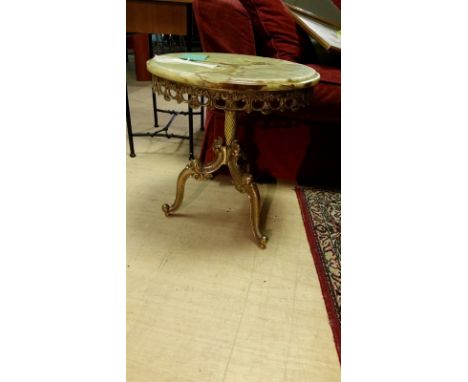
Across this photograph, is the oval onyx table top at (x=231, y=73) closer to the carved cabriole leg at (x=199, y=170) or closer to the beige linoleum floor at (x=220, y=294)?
the carved cabriole leg at (x=199, y=170)

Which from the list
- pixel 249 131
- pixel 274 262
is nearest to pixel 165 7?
pixel 249 131

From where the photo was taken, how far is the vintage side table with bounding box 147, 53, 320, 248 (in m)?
1.07

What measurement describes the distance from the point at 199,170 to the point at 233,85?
0.49 meters

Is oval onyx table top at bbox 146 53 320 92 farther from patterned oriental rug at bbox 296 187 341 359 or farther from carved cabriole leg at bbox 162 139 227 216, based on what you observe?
patterned oriental rug at bbox 296 187 341 359

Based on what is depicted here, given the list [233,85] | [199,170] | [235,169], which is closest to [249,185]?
[235,169]

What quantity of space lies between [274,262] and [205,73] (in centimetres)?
66

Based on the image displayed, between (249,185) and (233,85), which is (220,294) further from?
(233,85)

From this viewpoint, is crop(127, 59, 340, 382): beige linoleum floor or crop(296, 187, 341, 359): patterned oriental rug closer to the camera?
crop(127, 59, 340, 382): beige linoleum floor

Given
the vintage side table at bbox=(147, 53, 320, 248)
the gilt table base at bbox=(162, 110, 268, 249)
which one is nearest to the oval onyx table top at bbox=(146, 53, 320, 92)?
the vintage side table at bbox=(147, 53, 320, 248)

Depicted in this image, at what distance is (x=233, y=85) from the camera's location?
1.05 metres

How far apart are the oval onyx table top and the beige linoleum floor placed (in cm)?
58

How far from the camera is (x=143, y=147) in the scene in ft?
7.60

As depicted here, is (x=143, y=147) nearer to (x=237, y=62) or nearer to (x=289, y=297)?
(x=237, y=62)

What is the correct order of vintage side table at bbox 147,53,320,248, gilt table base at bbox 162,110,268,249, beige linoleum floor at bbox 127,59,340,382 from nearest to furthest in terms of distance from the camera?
beige linoleum floor at bbox 127,59,340,382
vintage side table at bbox 147,53,320,248
gilt table base at bbox 162,110,268,249
